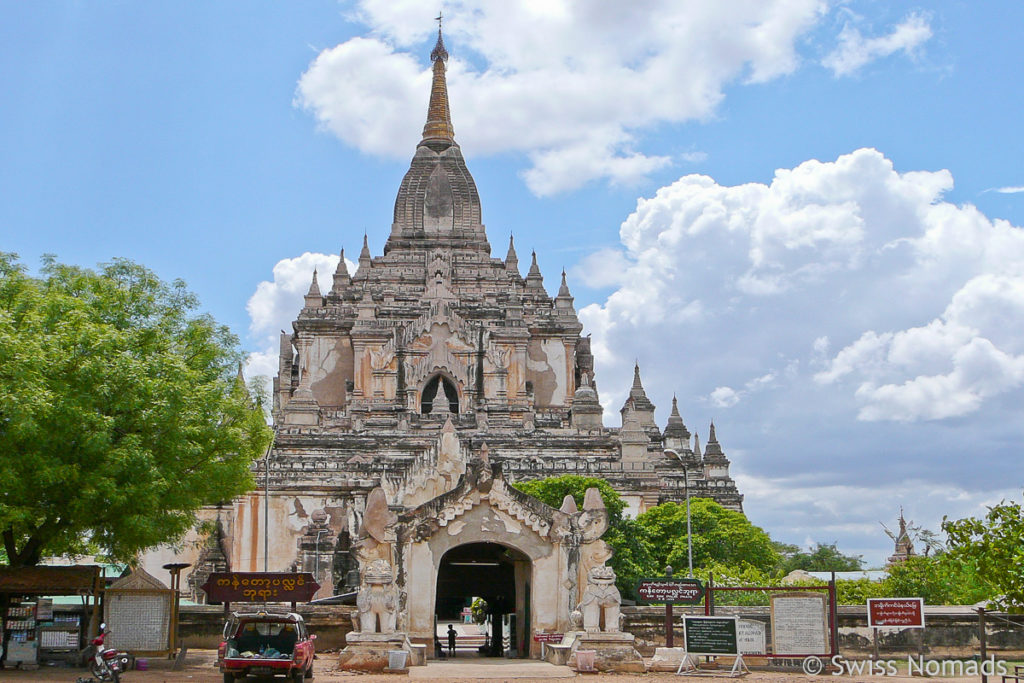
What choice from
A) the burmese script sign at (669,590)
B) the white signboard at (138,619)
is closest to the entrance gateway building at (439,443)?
the burmese script sign at (669,590)

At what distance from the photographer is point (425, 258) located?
3098 inches

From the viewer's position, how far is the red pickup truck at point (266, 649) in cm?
2172

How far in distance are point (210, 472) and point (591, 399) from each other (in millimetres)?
38168

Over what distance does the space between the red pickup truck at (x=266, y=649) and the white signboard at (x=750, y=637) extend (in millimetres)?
8979

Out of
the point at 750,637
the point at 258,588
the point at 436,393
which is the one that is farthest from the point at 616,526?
the point at 258,588

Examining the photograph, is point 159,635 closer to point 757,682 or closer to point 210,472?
point 210,472

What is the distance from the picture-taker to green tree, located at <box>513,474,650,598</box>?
4694 cm

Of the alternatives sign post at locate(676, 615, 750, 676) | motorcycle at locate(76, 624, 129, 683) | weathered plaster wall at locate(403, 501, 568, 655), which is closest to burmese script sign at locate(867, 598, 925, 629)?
sign post at locate(676, 615, 750, 676)

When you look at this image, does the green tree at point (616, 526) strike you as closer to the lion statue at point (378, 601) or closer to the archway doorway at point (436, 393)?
the archway doorway at point (436, 393)

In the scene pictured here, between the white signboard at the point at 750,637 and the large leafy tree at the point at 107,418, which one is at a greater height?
the large leafy tree at the point at 107,418

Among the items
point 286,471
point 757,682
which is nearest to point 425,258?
point 286,471

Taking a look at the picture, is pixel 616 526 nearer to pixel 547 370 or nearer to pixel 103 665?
pixel 547 370

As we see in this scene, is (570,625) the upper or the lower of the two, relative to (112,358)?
lower

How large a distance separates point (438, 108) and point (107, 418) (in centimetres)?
6431
